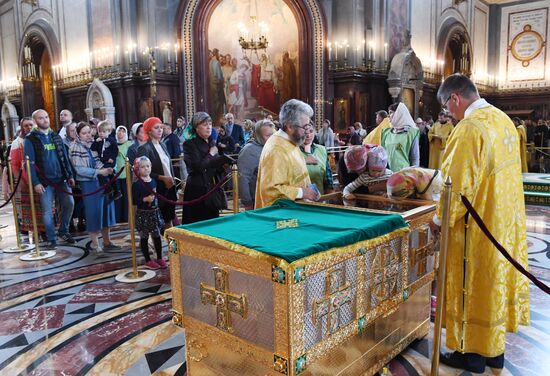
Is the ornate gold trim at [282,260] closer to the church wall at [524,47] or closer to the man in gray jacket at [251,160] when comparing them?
the man in gray jacket at [251,160]

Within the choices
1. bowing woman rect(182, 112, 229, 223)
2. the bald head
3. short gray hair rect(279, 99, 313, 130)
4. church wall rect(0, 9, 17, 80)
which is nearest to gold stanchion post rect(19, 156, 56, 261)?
the bald head

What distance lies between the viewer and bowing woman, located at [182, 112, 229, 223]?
4.47m

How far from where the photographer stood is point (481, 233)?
273 centimetres

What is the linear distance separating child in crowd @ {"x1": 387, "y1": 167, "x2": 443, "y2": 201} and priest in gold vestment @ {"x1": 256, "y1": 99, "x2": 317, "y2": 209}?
561mm

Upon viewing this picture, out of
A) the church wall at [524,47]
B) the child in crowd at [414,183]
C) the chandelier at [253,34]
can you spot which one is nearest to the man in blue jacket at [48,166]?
the child in crowd at [414,183]

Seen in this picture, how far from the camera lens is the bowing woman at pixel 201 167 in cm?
447

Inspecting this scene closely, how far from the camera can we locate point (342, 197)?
3.56 metres

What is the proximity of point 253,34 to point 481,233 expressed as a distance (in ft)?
43.4

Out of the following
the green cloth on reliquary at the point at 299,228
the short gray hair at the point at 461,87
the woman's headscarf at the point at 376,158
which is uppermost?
the short gray hair at the point at 461,87

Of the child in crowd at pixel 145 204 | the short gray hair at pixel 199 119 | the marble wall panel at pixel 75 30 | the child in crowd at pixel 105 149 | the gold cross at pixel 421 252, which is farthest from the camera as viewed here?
the marble wall panel at pixel 75 30

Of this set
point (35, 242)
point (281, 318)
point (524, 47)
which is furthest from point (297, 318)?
point (524, 47)

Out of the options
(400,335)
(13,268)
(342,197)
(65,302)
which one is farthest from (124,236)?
(400,335)

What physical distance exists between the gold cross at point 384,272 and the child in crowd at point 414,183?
2.08ft

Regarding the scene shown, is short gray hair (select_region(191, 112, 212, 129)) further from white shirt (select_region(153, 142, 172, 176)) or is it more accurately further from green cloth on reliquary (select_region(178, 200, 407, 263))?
green cloth on reliquary (select_region(178, 200, 407, 263))
